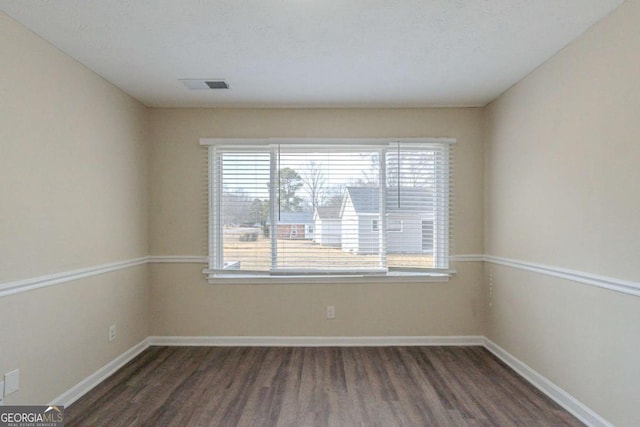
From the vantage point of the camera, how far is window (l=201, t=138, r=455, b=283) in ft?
12.4

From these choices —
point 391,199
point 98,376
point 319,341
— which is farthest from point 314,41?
point 98,376

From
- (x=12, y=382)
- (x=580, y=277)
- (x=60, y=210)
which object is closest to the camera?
(x=12, y=382)

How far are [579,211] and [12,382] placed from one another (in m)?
3.74

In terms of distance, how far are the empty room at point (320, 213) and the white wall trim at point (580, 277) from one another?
0.06 feet

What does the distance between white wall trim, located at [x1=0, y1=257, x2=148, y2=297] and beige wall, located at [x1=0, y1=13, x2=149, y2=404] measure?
4 cm

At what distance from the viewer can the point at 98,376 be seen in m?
2.94

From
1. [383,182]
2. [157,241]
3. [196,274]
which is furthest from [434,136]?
[157,241]

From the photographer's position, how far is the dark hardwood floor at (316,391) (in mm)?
2416

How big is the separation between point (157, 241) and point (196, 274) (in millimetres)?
545

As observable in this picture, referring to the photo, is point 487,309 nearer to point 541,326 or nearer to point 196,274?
point 541,326

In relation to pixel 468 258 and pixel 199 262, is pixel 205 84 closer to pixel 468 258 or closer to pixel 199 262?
pixel 199 262
